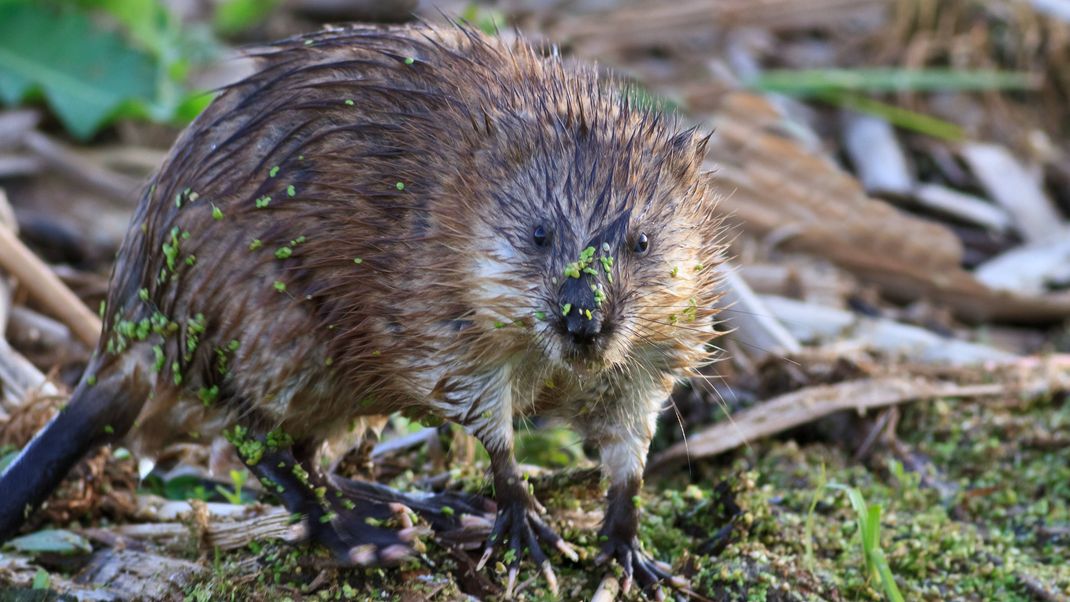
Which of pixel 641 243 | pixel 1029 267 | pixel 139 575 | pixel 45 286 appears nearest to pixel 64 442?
pixel 139 575

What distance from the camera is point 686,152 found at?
393 cm

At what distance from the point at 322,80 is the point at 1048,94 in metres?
5.78

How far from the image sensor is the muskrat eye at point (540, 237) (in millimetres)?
3590

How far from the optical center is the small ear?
153 inches

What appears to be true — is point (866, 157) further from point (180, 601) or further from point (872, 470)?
point (180, 601)

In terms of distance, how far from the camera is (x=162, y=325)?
405cm

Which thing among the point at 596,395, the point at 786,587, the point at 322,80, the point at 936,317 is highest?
the point at 322,80

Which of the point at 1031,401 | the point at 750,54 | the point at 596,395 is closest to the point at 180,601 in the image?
the point at 596,395

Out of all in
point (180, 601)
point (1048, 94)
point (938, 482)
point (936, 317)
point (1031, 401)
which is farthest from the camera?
point (1048, 94)

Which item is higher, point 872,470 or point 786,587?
point 786,587

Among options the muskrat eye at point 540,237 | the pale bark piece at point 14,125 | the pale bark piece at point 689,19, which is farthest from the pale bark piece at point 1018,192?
the pale bark piece at point 14,125

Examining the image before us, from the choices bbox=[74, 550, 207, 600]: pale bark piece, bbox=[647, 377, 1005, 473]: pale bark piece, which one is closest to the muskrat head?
bbox=[647, 377, 1005, 473]: pale bark piece

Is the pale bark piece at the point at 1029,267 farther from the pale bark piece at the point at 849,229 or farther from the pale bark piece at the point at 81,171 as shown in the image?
the pale bark piece at the point at 81,171

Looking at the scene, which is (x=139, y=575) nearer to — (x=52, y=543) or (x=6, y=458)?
(x=52, y=543)
